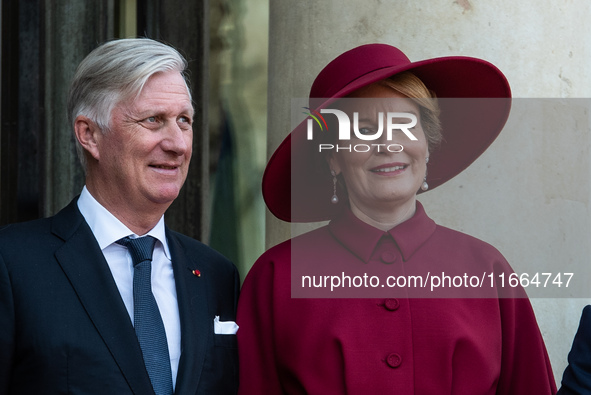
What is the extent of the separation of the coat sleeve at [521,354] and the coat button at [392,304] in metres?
0.32

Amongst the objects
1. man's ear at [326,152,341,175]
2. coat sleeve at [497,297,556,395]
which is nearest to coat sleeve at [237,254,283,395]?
man's ear at [326,152,341,175]

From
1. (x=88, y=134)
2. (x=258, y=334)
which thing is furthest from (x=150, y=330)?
(x=88, y=134)

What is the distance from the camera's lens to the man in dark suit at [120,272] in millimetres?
2475

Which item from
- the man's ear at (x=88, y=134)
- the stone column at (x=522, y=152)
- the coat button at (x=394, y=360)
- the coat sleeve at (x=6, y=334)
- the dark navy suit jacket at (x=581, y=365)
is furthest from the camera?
the stone column at (x=522, y=152)

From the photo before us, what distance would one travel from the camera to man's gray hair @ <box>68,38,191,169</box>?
2.76 metres

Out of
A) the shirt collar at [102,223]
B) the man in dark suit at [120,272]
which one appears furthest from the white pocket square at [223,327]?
the shirt collar at [102,223]

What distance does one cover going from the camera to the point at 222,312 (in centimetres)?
295

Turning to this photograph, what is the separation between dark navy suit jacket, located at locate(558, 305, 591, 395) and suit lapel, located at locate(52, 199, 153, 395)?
111cm

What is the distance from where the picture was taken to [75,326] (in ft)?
8.25

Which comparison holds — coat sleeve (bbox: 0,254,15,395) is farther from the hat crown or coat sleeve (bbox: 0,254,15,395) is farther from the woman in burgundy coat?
the hat crown

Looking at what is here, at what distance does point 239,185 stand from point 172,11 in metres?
1.07

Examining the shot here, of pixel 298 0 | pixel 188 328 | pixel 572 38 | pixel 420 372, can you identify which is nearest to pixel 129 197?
pixel 188 328

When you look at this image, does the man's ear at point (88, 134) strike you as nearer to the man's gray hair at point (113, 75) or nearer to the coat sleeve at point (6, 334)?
the man's gray hair at point (113, 75)

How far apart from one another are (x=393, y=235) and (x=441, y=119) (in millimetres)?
469
